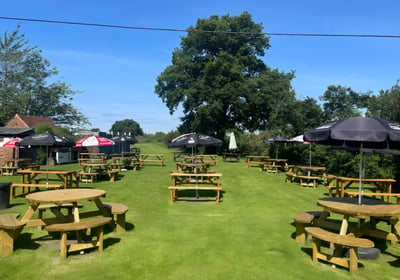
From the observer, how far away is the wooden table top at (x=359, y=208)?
15.0ft

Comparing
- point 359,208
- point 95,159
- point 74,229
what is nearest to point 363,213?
point 359,208

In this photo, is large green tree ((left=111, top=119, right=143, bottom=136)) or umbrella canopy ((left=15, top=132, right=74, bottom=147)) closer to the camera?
umbrella canopy ((left=15, top=132, right=74, bottom=147))

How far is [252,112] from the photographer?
31.0 meters

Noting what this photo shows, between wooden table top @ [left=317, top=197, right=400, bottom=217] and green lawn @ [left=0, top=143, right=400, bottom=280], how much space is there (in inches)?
30.5

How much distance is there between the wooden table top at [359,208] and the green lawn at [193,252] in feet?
2.54

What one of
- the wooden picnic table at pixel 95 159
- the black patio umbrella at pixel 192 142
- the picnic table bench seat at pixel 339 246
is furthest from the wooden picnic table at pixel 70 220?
the wooden picnic table at pixel 95 159

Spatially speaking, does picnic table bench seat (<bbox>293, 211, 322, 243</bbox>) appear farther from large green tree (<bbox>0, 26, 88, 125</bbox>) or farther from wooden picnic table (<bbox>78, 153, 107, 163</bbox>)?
large green tree (<bbox>0, 26, 88, 125</bbox>)

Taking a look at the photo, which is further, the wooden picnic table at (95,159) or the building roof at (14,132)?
the building roof at (14,132)

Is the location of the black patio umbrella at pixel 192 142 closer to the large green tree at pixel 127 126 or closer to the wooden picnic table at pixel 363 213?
the wooden picnic table at pixel 363 213

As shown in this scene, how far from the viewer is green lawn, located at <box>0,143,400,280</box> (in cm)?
409

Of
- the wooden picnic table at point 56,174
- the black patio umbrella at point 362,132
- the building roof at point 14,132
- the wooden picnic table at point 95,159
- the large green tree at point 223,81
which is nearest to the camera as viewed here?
the black patio umbrella at point 362,132

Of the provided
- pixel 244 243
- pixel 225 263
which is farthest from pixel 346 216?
pixel 225 263

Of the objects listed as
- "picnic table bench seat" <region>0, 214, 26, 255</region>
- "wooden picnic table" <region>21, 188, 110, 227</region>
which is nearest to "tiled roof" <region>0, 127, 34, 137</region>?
"wooden picnic table" <region>21, 188, 110, 227</region>

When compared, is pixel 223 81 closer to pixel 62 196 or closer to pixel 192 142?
pixel 192 142
